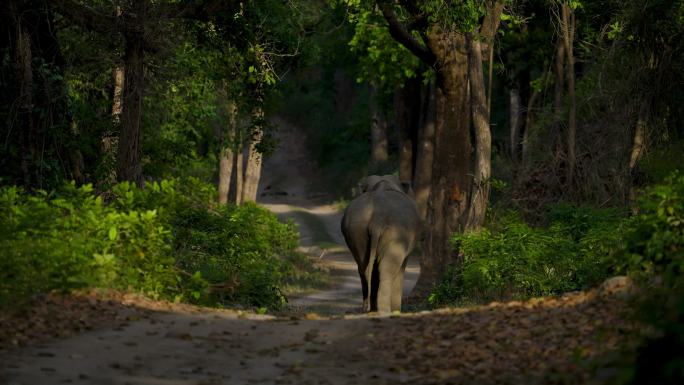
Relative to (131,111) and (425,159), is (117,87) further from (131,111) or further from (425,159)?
(425,159)

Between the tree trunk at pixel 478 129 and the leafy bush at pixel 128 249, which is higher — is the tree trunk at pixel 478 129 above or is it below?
above

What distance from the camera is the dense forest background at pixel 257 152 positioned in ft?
44.0

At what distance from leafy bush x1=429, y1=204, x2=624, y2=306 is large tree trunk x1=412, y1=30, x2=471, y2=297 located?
2140mm

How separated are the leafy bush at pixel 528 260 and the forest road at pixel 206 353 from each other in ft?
19.3

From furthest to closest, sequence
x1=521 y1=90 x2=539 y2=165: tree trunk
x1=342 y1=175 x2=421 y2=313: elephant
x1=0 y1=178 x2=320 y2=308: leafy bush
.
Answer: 1. x1=521 y1=90 x2=539 y2=165: tree trunk
2. x1=342 y1=175 x2=421 y2=313: elephant
3. x1=0 y1=178 x2=320 y2=308: leafy bush

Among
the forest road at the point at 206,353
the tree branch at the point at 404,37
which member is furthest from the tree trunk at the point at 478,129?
the forest road at the point at 206,353

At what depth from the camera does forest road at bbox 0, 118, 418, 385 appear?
31.5 feet

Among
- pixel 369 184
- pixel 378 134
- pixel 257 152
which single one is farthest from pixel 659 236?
pixel 378 134

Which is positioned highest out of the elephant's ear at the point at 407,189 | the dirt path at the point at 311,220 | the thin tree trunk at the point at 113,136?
the thin tree trunk at the point at 113,136

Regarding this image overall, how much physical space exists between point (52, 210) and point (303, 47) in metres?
8.56

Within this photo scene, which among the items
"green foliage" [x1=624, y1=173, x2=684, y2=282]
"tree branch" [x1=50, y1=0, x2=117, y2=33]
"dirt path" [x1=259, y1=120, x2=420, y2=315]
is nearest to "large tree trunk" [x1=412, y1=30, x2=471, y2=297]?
"dirt path" [x1=259, y1=120, x2=420, y2=315]

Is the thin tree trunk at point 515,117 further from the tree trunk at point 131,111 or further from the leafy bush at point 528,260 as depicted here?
the tree trunk at point 131,111

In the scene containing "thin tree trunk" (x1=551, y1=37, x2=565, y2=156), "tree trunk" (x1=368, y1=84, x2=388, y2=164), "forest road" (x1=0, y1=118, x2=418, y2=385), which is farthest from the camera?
"tree trunk" (x1=368, y1=84, x2=388, y2=164)

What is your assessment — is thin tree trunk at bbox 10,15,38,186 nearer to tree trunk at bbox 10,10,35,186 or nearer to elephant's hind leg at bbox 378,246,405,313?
tree trunk at bbox 10,10,35,186
